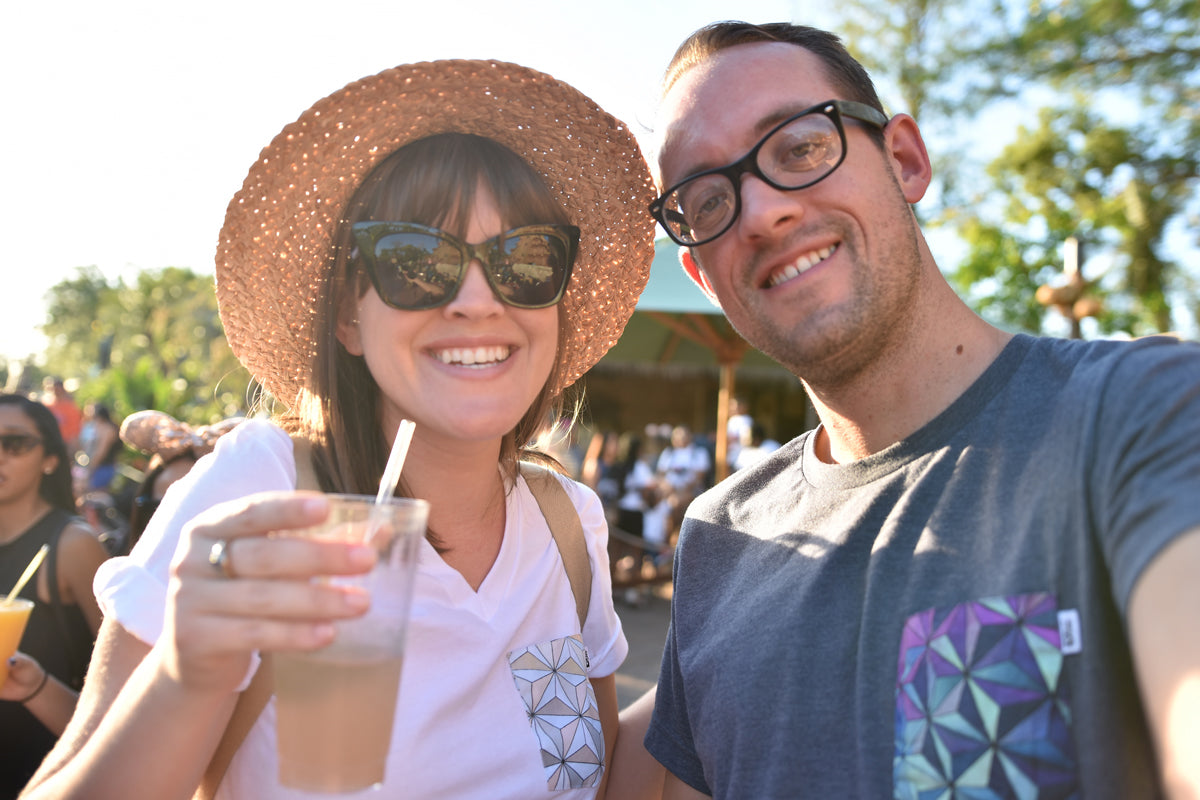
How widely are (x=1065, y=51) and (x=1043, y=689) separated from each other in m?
18.2

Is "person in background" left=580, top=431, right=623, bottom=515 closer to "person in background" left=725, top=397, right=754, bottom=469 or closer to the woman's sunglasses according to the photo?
"person in background" left=725, top=397, right=754, bottom=469

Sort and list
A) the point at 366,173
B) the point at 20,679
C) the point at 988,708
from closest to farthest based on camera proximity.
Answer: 1. the point at 988,708
2. the point at 366,173
3. the point at 20,679

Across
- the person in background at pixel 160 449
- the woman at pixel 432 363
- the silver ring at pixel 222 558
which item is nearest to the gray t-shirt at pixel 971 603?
the woman at pixel 432 363

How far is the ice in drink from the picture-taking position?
3.79 ft

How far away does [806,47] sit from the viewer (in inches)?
77.1

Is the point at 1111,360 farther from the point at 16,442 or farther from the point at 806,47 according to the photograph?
Answer: the point at 16,442

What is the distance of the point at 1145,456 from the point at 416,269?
1.40 metres

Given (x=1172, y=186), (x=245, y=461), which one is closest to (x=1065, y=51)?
(x=1172, y=186)

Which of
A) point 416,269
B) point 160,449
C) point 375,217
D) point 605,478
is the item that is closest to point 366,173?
point 375,217

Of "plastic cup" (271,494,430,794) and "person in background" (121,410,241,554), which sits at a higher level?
"person in background" (121,410,241,554)

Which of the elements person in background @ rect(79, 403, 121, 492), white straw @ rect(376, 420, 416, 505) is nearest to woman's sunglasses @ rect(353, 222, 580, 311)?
white straw @ rect(376, 420, 416, 505)

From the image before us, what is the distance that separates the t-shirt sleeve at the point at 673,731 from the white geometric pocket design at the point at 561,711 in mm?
149

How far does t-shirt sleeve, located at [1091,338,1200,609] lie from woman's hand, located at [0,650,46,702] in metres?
2.92

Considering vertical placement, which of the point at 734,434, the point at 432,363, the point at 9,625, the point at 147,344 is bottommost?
the point at 9,625
